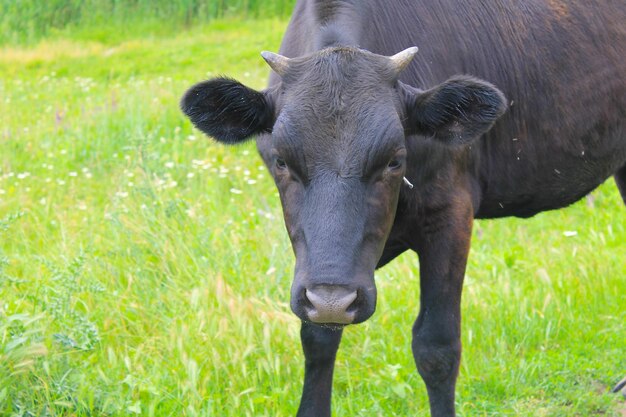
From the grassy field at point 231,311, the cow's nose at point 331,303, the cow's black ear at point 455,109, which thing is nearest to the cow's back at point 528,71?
the cow's black ear at point 455,109

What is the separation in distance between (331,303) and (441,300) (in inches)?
46.8

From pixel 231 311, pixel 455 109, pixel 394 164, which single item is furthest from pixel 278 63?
pixel 231 311

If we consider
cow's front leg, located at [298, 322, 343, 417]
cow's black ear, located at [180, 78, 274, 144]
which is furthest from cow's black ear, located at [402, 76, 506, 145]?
cow's front leg, located at [298, 322, 343, 417]

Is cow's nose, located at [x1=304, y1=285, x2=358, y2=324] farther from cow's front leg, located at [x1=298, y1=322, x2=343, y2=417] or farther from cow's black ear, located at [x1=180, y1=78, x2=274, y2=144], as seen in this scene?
cow's front leg, located at [x1=298, y1=322, x2=343, y2=417]

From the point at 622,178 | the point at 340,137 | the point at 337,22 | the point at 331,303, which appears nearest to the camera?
the point at 331,303

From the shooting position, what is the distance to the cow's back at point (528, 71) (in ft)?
14.2

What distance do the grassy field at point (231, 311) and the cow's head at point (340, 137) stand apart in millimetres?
1349

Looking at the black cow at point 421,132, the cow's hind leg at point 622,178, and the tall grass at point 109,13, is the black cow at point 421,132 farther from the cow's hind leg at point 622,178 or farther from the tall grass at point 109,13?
the tall grass at point 109,13

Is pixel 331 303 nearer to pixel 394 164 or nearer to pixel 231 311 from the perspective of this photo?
pixel 394 164

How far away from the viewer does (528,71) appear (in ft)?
15.6

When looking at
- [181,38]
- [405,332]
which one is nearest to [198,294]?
[405,332]

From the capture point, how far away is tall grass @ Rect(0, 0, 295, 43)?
2412 cm

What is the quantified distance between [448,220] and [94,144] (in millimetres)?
6266

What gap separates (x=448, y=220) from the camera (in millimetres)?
4273
